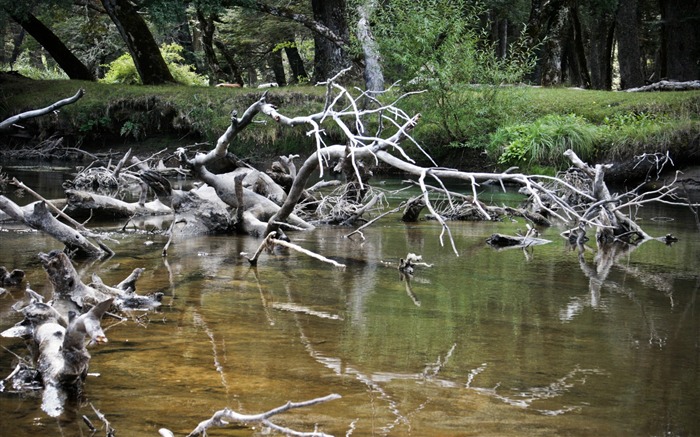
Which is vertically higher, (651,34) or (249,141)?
(651,34)

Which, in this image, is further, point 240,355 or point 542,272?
point 542,272

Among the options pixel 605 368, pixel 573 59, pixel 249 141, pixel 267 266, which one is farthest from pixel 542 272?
pixel 573 59

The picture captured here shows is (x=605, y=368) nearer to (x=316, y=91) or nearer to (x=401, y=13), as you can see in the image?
(x=401, y=13)

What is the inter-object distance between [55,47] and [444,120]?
14.0 meters

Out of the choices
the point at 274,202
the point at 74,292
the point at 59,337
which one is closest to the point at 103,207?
the point at 274,202

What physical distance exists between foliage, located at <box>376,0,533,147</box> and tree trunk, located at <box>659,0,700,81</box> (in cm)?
681

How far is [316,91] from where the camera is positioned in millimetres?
22953

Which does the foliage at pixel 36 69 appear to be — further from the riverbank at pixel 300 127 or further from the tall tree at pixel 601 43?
the tall tree at pixel 601 43

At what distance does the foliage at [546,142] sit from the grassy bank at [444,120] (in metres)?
0.02

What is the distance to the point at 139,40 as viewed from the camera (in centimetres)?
2416

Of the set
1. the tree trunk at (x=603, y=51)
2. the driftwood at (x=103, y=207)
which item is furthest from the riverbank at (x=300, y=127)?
the tree trunk at (x=603, y=51)

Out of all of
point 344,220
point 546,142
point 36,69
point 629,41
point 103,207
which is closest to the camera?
point 103,207

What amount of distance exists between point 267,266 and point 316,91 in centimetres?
1580

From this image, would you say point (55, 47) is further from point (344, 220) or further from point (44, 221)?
point (44, 221)
